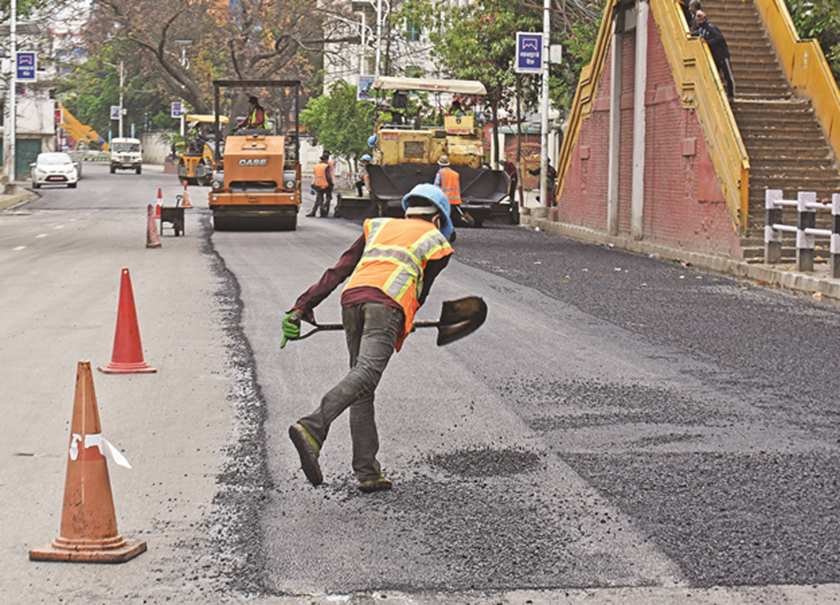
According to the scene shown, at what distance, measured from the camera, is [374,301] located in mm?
5801

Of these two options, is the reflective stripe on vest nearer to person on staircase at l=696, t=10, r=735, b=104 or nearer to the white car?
person on staircase at l=696, t=10, r=735, b=104

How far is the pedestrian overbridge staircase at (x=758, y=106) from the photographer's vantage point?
18.5 meters

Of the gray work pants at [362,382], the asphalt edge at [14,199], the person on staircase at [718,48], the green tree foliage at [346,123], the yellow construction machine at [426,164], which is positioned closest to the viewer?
the gray work pants at [362,382]

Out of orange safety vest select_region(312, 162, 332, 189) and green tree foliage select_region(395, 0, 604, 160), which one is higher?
green tree foliage select_region(395, 0, 604, 160)

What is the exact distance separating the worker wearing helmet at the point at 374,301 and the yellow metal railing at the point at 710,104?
1301cm

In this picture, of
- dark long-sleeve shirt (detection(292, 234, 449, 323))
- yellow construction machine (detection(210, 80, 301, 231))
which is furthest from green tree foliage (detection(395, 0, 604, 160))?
dark long-sleeve shirt (detection(292, 234, 449, 323))

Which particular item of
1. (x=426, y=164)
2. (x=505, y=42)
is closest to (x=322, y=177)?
(x=426, y=164)

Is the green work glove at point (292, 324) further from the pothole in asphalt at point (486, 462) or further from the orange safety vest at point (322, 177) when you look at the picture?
the orange safety vest at point (322, 177)

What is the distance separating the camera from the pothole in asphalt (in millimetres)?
6344

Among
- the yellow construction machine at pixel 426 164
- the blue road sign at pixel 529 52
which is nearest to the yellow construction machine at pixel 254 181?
the yellow construction machine at pixel 426 164

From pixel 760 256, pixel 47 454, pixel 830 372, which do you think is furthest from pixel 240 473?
pixel 760 256

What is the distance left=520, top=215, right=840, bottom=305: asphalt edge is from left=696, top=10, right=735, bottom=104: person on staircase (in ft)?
9.93

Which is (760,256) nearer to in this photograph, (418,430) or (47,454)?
(418,430)

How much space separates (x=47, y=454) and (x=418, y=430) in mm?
2244
